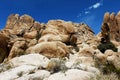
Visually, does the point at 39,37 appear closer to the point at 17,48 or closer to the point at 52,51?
the point at 17,48

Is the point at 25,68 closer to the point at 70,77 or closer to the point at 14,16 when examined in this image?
the point at 70,77

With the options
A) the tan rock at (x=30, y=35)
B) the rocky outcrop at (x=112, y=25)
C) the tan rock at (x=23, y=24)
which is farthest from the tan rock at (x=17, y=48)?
the rocky outcrop at (x=112, y=25)

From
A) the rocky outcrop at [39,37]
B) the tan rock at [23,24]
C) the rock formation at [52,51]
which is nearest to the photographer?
the rock formation at [52,51]

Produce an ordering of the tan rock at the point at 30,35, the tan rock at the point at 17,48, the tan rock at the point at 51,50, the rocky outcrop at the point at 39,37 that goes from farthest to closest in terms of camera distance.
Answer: the tan rock at the point at 30,35
the tan rock at the point at 17,48
the rocky outcrop at the point at 39,37
the tan rock at the point at 51,50

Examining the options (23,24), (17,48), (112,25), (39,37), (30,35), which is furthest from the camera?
(112,25)

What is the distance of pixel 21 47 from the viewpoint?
34.5 meters

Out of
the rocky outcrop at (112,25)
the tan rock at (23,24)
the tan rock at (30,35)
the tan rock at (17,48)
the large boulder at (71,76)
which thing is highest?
the rocky outcrop at (112,25)

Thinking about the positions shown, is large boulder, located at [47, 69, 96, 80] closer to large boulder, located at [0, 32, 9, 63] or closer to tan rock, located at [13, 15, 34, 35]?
large boulder, located at [0, 32, 9, 63]

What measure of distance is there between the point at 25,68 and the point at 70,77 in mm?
4341

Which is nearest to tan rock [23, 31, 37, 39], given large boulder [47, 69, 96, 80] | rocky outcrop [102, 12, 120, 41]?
large boulder [47, 69, 96, 80]

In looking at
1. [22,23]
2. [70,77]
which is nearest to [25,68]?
[70,77]

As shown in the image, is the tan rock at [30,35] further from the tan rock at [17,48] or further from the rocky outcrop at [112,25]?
the rocky outcrop at [112,25]

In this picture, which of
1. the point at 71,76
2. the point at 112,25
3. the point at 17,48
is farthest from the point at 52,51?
the point at 112,25

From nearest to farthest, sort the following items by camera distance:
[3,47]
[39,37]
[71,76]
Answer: [71,76]
[3,47]
[39,37]
